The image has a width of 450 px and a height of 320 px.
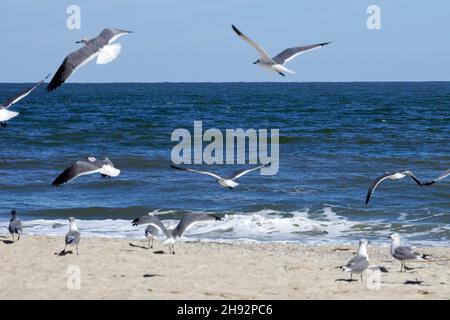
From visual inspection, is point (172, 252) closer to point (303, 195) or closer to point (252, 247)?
point (252, 247)

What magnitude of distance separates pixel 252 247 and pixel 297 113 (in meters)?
36.7

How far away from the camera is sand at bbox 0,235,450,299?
28.2 feet

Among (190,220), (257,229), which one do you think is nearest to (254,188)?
(257,229)

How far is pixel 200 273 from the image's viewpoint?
9.85 meters
